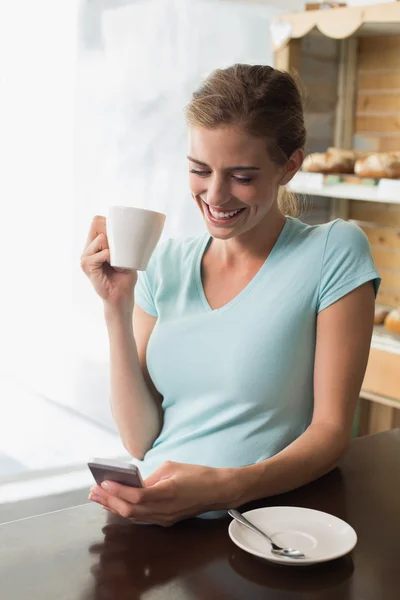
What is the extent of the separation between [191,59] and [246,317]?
2067 mm

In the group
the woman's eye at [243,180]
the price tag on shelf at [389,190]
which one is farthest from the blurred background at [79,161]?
Answer: the woman's eye at [243,180]

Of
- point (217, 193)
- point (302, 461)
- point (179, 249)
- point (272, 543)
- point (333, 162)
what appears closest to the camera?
point (272, 543)

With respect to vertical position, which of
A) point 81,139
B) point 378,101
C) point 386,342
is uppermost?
point 378,101

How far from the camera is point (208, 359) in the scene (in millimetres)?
1303

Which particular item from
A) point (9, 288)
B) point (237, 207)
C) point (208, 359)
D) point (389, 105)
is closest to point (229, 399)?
point (208, 359)

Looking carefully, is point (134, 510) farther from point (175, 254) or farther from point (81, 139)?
point (81, 139)

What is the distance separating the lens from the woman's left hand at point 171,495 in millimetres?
945

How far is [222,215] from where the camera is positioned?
126 cm

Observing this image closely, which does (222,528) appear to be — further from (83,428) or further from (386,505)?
(83,428)

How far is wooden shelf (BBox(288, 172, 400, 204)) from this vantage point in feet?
8.43

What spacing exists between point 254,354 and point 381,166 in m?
1.54

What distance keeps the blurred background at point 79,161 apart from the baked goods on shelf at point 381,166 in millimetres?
401

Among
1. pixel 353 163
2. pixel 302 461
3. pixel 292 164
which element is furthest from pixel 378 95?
pixel 302 461

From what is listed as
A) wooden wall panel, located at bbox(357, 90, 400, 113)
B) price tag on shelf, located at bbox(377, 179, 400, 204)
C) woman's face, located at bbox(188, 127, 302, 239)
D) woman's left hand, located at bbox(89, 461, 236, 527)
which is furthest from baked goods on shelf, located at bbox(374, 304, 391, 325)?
woman's left hand, located at bbox(89, 461, 236, 527)
